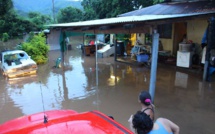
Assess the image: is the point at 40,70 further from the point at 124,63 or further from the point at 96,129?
the point at 96,129

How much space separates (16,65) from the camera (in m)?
11.4

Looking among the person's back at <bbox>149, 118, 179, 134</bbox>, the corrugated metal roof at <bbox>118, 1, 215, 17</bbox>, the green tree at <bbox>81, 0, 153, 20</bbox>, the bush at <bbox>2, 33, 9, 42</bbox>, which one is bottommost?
the person's back at <bbox>149, 118, 179, 134</bbox>

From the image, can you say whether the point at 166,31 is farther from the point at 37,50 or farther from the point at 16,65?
the point at 16,65

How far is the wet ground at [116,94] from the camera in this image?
6.04 meters

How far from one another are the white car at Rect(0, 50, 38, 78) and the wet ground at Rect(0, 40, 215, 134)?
0.48 metres

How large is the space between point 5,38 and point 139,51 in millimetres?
12709

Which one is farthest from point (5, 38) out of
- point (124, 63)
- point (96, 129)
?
point (96, 129)

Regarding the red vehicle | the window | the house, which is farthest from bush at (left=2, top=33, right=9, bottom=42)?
the red vehicle

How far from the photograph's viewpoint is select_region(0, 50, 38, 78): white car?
440 inches

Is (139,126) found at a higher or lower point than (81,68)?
higher

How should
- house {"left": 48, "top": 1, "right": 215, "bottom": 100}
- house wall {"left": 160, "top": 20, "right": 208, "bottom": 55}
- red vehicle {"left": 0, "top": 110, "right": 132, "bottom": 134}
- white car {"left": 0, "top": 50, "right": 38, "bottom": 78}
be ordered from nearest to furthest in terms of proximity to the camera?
red vehicle {"left": 0, "top": 110, "right": 132, "bottom": 134}, house {"left": 48, "top": 1, "right": 215, "bottom": 100}, white car {"left": 0, "top": 50, "right": 38, "bottom": 78}, house wall {"left": 160, "top": 20, "right": 208, "bottom": 55}

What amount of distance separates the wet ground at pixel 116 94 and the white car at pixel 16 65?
48 centimetres

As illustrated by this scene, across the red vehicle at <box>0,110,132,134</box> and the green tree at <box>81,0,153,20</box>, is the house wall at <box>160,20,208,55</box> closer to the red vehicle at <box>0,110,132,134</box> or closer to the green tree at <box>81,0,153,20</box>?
the green tree at <box>81,0,153,20</box>

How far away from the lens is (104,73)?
37.8 feet
